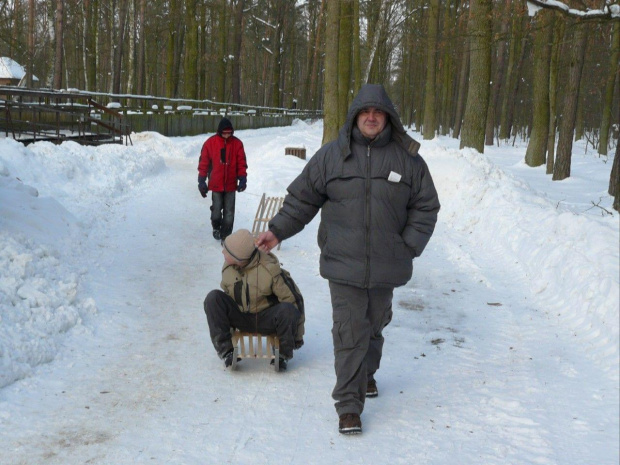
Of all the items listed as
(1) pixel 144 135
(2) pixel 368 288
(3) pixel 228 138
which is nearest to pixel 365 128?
(2) pixel 368 288

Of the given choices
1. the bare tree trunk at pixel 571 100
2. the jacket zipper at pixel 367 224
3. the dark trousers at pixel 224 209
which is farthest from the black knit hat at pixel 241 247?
the bare tree trunk at pixel 571 100

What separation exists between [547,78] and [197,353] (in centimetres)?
1749

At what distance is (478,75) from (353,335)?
42.3ft

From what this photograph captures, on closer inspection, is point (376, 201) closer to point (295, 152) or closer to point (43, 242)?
point (43, 242)

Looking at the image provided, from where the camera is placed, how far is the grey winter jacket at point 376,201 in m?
3.83

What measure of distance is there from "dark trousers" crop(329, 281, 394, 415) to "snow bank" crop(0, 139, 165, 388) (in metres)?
2.26

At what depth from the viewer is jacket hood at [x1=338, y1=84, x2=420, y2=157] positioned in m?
3.77

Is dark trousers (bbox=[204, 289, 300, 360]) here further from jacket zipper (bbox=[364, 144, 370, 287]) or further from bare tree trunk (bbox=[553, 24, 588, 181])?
bare tree trunk (bbox=[553, 24, 588, 181])

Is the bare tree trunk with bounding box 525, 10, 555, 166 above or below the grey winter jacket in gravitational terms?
above

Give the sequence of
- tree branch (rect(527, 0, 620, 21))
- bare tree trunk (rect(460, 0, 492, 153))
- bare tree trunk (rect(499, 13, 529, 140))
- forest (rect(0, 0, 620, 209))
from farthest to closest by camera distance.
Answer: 1. bare tree trunk (rect(499, 13, 529, 140))
2. forest (rect(0, 0, 620, 209))
3. bare tree trunk (rect(460, 0, 492, 153))
4. tree branch (rect(527, 0, 620, 21))

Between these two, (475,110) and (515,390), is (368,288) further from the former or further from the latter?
(475,110)

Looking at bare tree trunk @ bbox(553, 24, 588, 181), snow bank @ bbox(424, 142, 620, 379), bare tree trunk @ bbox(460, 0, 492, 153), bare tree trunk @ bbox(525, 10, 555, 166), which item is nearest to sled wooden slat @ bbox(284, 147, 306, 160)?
bare tree trunk @ bbox(460, 0, 492, 153)

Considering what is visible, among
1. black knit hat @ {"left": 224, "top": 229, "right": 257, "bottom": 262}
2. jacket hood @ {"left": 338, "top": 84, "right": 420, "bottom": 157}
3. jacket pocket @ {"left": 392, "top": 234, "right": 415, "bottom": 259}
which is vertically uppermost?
jacket hood @ {"left": 338, "top": 84, "right": 420, "bottom": 157}

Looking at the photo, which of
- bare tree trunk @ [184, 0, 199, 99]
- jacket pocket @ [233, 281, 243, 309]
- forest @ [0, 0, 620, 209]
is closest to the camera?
jacket pocket @ [233, 281, 243, 309]
